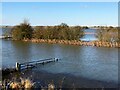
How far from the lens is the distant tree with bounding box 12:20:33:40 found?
5634cm

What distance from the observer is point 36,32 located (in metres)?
55.7

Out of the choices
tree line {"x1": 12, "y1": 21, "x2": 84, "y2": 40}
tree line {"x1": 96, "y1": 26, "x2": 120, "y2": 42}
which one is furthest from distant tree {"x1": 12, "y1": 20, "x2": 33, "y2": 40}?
tree line {"x1": 96, "y1": 26, "x2": 120, "y2": 42}

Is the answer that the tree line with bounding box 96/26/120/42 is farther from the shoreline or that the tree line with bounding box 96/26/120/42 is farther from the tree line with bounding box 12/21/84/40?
the tree line with bounding box 12/21/84/40

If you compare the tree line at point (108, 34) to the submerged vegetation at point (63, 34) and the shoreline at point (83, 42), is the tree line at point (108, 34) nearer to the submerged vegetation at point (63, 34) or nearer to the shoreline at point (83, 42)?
the submerged vegetation at point (63, 34)

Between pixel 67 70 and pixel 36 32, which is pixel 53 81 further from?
pixel 36 32

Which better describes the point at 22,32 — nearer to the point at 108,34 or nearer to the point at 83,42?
the point at 83,42

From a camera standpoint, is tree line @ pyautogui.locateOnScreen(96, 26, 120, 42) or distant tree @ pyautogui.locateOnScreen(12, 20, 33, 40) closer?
tree line @ pyautogui.locateOnScreen(96, 26, 120, 42)

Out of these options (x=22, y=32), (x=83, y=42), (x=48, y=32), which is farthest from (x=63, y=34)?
(x=22, y=32)

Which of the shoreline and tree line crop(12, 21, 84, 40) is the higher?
tree line crop(12, 21, 84, 40)

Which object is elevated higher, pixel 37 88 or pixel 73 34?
pixel 73 34

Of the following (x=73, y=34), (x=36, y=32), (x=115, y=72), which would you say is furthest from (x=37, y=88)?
(x=36, y=32)

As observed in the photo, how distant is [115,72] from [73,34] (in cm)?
2943

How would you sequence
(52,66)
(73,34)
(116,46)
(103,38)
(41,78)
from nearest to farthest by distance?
1. (41,78)
2. (52,66)
3. (116,46)
4. (103,38)
5. (73,34)

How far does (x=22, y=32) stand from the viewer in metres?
56.2
